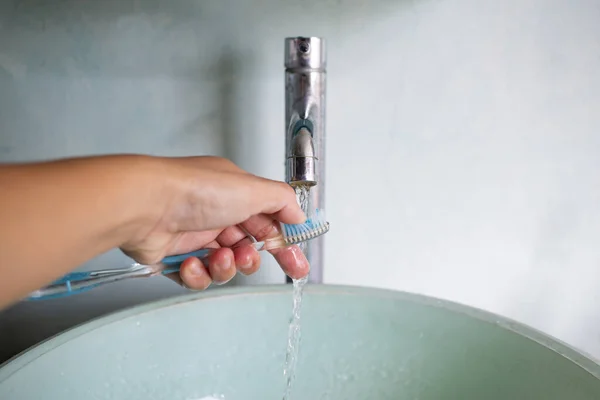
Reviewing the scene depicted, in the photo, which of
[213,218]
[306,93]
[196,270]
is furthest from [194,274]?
[306,93]

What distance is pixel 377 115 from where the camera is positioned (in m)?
0.75

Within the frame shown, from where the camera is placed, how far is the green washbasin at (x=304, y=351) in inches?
21.5

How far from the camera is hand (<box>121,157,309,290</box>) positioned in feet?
1.40

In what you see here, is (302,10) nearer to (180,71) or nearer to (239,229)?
(180,71)

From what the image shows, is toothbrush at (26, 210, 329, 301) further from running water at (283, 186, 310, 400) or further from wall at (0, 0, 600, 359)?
wall at (0, 0, 600, 359)

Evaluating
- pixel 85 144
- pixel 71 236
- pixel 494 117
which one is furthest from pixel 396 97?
pixel 71 236

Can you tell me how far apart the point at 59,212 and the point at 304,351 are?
39 centimetres

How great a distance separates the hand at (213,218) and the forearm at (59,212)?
34 mm

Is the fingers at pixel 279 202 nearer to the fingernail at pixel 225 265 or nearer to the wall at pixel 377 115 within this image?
the fingernail at pixel 225 265

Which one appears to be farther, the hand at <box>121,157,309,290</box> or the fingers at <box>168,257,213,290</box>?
the fingers at <box>168,257,213,290</box>

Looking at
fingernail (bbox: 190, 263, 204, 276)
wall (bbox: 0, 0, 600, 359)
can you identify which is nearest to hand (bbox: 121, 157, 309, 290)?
fingernail (bbox: 190, 263, 204, 276)

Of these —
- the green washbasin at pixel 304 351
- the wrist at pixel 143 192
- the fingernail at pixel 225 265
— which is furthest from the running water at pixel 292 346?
the wrist at pixel 143 192

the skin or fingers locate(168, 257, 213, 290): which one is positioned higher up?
the skin

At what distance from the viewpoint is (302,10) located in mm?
710
